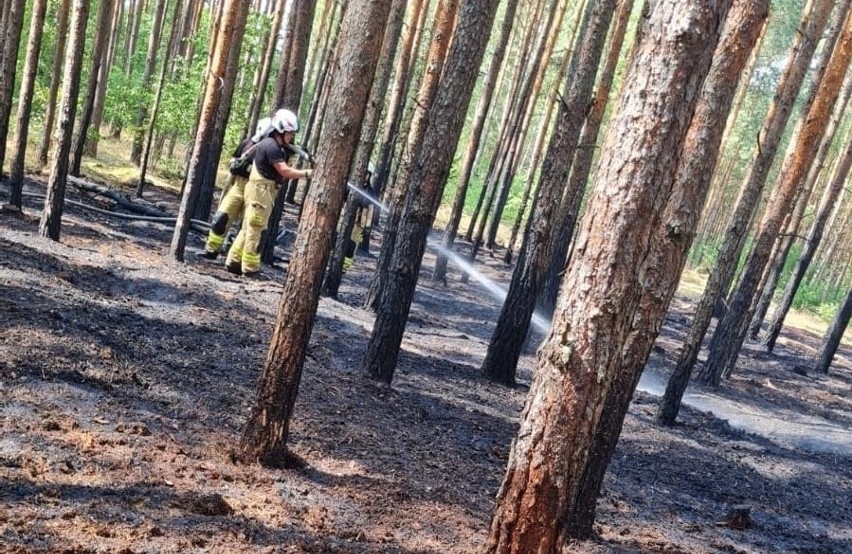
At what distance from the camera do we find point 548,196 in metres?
8.81

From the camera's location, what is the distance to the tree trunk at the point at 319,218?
183 inches

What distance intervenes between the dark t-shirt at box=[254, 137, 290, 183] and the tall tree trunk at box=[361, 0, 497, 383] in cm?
219

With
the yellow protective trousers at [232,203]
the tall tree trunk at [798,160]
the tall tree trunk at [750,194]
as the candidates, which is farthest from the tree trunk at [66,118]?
Answer: the tall tree trunk at [798,160]

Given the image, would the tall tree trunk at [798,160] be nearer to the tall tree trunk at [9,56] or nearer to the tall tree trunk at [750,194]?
the tall tree trunk at [750,194]

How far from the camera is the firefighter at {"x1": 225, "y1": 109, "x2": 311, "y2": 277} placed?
29.0 ft

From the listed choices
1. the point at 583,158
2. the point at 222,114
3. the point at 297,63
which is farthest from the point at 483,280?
the point at 297,63

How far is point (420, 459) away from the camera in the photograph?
6.14 m

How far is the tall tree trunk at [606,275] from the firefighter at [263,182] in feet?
17.6

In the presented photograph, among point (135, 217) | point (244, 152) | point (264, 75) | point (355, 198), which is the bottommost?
point (135, 217)

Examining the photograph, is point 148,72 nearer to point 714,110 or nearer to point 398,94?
point 398,94

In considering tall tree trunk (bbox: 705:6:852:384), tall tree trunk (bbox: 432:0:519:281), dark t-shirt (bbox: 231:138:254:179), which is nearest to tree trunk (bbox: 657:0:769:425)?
dark t-shirt (bbox: 231:138:254:179)

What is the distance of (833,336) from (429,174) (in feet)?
48.9

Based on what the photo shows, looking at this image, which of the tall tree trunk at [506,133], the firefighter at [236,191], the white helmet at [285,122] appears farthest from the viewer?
the tall tree trunk at [506,133]

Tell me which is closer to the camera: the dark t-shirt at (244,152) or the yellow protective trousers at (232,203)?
the dark t-shirt at (244,152)
